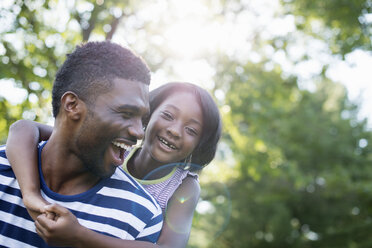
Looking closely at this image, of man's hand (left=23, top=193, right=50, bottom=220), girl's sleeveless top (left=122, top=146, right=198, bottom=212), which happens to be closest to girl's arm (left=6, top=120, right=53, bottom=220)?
man's hand (left=23, top=193, right=50, bottom=220)

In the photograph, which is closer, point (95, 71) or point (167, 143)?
point (95, 71)

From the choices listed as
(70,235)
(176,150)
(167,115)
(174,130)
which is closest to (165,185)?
(176,150)

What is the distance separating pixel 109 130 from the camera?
5.64ft

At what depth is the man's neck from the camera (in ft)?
5.93

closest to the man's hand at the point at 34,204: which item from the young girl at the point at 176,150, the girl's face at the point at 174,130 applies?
the young girl at the point at 176,150

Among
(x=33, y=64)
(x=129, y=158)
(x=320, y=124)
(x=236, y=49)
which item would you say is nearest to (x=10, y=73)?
(x=33, y=64)

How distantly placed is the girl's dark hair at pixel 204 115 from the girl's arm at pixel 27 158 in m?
1.28

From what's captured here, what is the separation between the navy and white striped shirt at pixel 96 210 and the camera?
5.61 ft

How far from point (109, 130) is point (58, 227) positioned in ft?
1.47

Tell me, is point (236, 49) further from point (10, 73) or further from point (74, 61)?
point (74, 61)

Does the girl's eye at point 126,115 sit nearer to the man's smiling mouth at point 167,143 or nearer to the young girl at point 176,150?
the young girl at point 176,150

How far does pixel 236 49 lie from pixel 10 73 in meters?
5.18

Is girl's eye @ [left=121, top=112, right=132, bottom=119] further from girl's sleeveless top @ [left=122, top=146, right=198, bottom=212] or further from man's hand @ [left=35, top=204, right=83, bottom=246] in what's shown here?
girl's sleeveless top @ [left=122, top=146, right=198, bottom=212]

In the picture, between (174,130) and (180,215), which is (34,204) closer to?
(180,215)
